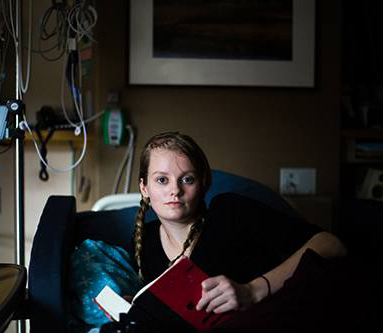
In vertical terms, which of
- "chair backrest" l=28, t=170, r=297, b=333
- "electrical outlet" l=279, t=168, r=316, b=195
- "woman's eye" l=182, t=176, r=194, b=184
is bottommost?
"chair backrest" l=28, t=170, r=297, b=333

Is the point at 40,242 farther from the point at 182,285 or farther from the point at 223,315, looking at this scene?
the point at 223,315

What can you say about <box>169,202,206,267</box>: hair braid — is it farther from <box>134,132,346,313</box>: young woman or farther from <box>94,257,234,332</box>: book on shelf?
<box>94,257,234,332</box>: book on shelf

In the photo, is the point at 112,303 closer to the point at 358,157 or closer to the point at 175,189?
the point at 175,189

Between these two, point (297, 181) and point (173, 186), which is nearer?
point (173, 186)

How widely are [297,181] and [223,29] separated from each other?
71 cm

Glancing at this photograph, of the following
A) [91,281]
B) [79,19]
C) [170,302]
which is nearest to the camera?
[170,302]

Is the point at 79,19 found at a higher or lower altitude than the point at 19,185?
higher

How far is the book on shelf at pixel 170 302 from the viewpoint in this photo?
3.87 ft

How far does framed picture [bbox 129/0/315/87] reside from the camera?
2.28 m

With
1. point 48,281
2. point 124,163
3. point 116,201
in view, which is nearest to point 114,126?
point 124,163

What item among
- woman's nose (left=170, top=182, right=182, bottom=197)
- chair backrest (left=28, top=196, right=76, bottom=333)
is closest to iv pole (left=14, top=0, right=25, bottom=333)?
chair backrest (left=28, top=196, right=76, bottom=333)

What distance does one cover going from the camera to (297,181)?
241cm

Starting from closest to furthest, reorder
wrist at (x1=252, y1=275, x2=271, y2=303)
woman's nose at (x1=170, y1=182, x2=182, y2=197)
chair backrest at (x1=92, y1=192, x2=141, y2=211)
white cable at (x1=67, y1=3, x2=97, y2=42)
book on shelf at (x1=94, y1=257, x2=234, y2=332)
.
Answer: book on shelf at (x1=94, y1=257, x2=234, y2=332)
wrist at (x1=252, y1=275, x2=271, y2=303)
woman's nose at (x1=170, y1=182, x2=182, y2=197)
white cable at (x1=67, y1=3, x2=97, y2=42)
chair backrest at (x1=92, y1=192, x2=141, y2=211)

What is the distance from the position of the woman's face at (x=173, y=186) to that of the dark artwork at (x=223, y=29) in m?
0.97
